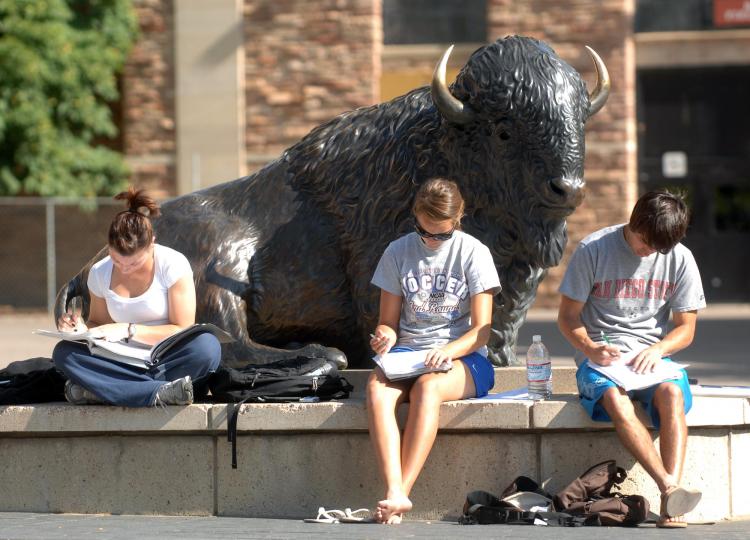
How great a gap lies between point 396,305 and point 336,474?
0.77 metres

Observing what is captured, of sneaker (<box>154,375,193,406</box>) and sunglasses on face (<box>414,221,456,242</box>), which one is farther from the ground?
sunglasses on face (<box>414,221,456,242</box>)

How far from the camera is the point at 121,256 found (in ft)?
20.2

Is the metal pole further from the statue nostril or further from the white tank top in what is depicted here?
the statue nostril

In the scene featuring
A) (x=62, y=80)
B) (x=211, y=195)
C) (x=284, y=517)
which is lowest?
(x=284, y=517)

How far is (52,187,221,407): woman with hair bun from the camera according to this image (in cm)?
614

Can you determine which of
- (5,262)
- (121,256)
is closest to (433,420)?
(121,256)

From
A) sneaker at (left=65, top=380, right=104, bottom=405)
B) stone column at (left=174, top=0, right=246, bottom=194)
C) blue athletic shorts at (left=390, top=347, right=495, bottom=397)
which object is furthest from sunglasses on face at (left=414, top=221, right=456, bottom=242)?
stone column at (left=174, top=0, right=246, bottom=194)

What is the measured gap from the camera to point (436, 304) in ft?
Result: 20.2

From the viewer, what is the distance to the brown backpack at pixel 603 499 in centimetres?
568

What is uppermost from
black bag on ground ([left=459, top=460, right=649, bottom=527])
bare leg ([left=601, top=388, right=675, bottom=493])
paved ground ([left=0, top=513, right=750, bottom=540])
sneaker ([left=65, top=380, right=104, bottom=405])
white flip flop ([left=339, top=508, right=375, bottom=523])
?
sneaker ([left=65, top=380, right=104, bottom=405])

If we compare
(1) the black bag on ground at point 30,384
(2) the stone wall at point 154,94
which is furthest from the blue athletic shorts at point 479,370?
(2) the stone wall at point 154,94

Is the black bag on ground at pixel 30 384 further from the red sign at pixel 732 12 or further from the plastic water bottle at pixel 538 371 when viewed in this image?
the red sign at pixel 732 12

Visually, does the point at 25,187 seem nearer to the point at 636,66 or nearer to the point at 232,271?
the point at 636,66

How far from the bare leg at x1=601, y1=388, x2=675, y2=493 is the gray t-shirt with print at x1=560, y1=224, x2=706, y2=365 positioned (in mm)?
367
